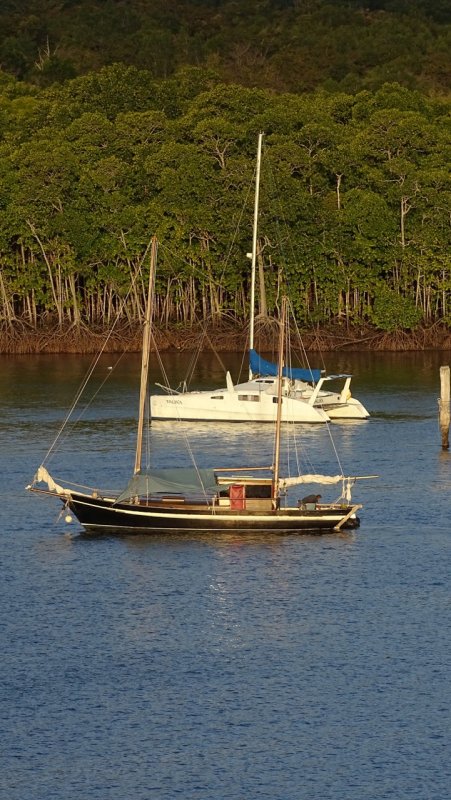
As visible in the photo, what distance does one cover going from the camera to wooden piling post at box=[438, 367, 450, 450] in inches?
2933

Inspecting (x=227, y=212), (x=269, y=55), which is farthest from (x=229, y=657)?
(x=269, y=55)

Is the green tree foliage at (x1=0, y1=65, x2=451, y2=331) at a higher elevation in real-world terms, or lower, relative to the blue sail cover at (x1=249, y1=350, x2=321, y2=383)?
higher

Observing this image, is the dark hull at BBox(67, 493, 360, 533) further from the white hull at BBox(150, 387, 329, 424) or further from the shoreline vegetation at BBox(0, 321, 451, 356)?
the shoreline vegetation at BBox(0, 321, 451, 356)

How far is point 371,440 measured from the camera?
258 ft

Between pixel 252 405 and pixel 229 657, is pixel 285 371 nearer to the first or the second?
pixel 252 405

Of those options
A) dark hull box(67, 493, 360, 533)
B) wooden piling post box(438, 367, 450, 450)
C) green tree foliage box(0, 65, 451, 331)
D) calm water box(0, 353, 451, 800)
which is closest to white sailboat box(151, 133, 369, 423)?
wooden piling post box(438, 367, 450, 450)

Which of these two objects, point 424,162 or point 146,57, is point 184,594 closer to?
point 424,162

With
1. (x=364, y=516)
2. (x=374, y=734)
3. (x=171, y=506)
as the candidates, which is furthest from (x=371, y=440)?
(x=374, y=734)

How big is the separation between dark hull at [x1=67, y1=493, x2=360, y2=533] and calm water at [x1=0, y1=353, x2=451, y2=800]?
58cm

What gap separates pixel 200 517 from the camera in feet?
188

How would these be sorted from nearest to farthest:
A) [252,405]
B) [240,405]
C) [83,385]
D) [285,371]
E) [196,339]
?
1. [252,405]
2. [240,405]
3. [285,371]
4. [83,385]
5. [196,339]

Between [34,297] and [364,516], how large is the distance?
69025 mm

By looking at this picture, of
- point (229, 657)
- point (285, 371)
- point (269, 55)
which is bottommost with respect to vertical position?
point (229, 657)

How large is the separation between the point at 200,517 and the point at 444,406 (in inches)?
823
